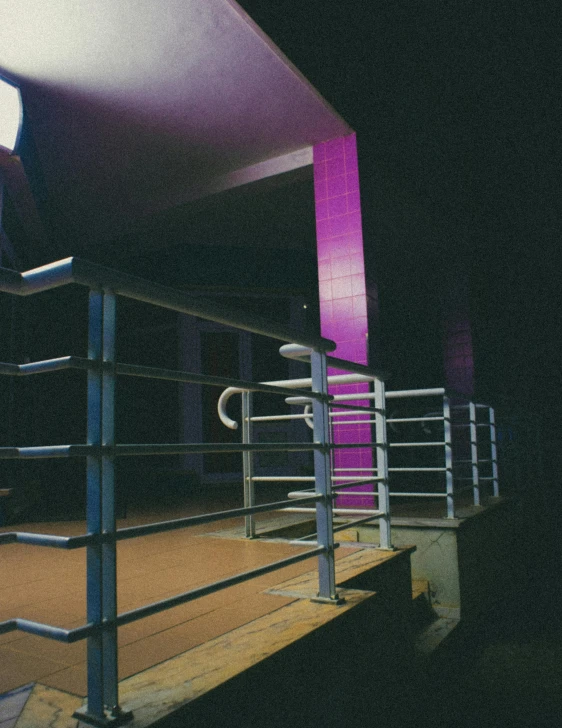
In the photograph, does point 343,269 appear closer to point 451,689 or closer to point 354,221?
point 354,221

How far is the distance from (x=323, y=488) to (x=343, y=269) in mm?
2806

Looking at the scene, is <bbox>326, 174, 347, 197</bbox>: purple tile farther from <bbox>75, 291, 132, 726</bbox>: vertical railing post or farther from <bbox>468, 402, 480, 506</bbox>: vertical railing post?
<bbox>75, 291, 132, 726</bbox>: vertical railing post

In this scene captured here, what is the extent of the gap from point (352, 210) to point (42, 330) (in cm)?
349

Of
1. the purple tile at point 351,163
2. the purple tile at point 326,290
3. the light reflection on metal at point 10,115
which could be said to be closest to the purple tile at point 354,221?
the purple tile at point 351,163

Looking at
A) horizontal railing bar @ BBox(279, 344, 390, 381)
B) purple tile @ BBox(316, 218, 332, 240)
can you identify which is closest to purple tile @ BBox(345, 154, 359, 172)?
purple tile @ BBox(316, 218, 332, 240)

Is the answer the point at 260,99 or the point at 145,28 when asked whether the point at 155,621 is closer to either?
the point at 145,28

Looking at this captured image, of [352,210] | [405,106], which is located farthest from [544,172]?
[352,210]

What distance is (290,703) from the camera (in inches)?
56.6

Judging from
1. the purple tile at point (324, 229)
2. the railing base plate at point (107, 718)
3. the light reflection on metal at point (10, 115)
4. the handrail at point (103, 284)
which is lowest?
the railing base plate at point (107, 718)

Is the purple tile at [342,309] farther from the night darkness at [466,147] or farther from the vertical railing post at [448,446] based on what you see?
the vertical railing post at [448,446]

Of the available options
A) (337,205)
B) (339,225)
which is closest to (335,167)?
(337,205)

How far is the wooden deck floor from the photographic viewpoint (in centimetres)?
136

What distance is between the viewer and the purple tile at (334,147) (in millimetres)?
4453

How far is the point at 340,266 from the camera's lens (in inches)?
174
